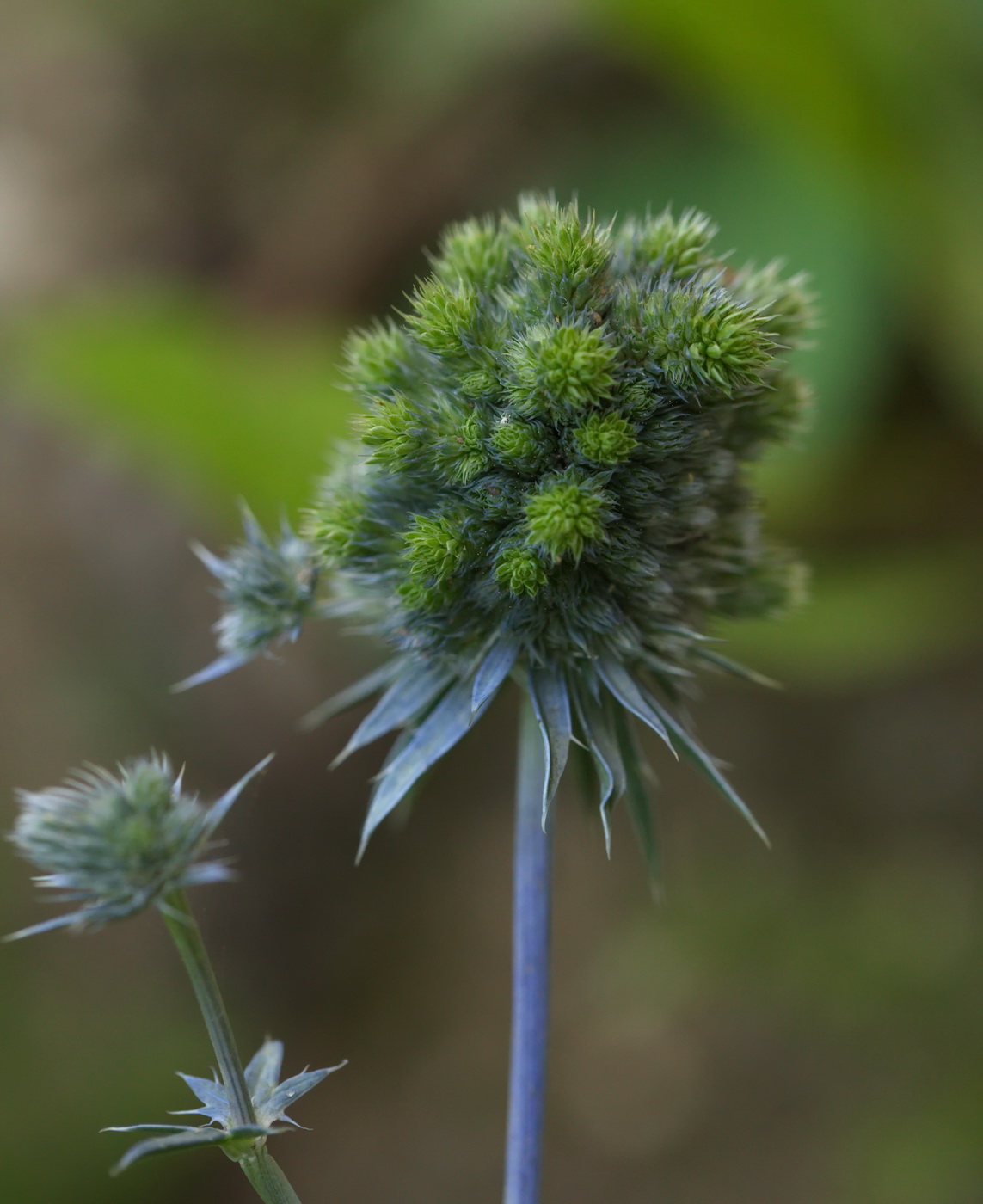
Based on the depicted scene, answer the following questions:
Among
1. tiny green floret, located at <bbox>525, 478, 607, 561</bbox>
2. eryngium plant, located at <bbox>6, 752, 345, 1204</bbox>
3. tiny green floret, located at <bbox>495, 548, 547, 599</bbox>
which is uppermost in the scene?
tiny green floret, located at <bbox>525, 478, 607, 561</bbox>

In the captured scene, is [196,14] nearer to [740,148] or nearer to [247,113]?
[247,113]

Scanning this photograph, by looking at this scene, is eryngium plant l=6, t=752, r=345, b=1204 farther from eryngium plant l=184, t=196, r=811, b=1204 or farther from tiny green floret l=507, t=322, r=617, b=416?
tiny green floret l=507, t=322, r=617, b=416

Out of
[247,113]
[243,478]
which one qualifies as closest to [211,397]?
[243,478]

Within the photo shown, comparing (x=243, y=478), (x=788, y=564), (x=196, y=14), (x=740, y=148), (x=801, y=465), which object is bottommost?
(x=788, y=564)

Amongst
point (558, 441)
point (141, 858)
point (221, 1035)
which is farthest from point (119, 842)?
point (558, 441)

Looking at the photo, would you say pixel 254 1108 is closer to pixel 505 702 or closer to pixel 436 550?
pixel 436 550

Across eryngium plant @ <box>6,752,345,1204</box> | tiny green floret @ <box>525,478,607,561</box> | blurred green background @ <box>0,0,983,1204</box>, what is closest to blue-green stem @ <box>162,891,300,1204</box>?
eryngium plant @ <box>6,752,345,1204</box>
